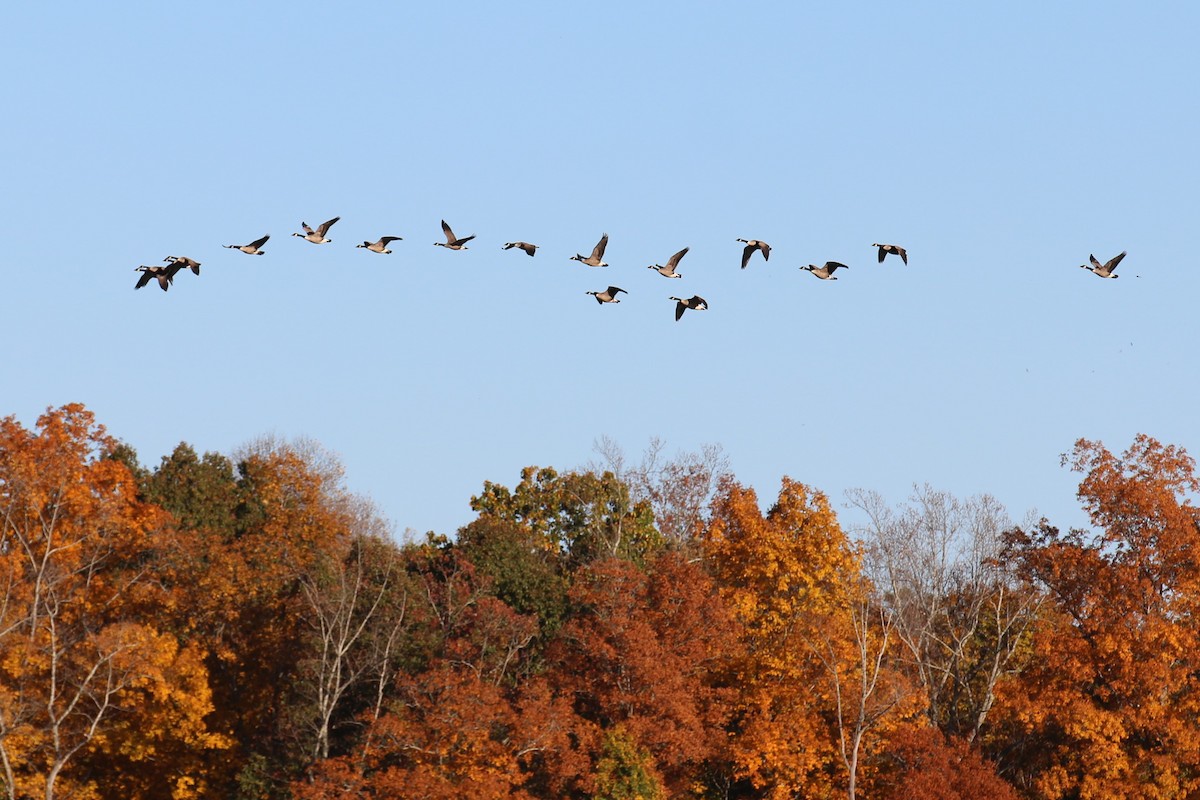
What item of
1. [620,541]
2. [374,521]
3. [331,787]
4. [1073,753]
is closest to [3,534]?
[331,787]

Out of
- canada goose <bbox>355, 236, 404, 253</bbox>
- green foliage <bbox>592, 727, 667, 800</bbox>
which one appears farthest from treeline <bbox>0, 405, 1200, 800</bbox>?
canada goose <bbox>355, 236, 404, 253</bbox>

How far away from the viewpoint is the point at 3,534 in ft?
186

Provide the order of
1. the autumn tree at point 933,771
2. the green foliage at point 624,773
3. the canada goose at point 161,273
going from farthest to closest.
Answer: the autumn tree at point 933,771 → the green foliage at point 624,773 → the canada goose at point 161,273

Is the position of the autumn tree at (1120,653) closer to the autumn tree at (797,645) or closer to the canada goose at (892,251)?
the autumn tree at (797,645)

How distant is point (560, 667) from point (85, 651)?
13.0 m

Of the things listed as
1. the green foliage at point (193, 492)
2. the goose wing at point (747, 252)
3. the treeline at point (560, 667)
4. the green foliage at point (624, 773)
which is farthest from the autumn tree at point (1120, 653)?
the green foliage at point (193, 492)

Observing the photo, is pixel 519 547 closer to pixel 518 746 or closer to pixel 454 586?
pixel 454 586

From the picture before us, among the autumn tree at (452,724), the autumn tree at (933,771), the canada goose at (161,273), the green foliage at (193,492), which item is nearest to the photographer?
the canada goose at (161,273)

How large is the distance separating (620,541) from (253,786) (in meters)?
19.9

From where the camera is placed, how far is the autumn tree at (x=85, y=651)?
52.2m

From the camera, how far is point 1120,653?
5125 centimetres

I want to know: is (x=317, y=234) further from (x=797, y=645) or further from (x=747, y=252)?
(x=797, y=645)

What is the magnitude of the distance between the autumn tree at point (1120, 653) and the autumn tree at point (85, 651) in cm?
2246

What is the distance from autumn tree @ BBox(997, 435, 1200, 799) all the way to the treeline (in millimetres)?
79
